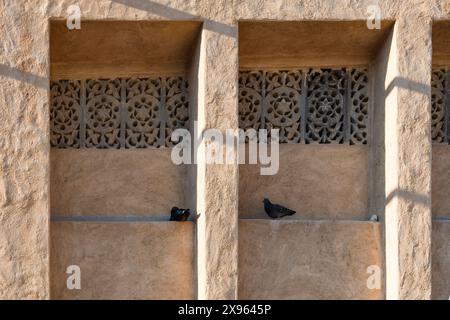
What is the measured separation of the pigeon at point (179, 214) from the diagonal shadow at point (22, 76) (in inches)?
48.5

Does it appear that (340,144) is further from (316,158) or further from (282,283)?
(282,283)

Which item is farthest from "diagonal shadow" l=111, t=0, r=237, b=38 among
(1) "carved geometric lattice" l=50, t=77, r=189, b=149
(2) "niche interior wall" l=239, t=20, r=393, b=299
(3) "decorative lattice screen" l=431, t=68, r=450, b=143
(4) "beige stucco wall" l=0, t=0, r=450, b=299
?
(3) "decorative lattice screen" l=431, t=68, r=450, b=143

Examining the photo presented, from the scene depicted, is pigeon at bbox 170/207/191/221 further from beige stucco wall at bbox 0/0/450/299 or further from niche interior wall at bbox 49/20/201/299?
beige stucco wall at bbox 0/0/450/299

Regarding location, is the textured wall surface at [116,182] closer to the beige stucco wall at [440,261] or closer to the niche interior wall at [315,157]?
the niche interior wall at [315,157]

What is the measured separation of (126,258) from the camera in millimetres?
7570

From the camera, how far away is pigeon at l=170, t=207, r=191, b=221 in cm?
751

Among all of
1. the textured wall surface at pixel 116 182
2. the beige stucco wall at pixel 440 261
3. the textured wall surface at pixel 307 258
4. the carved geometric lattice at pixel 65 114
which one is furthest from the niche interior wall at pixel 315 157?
the carved geometric lattice at pixel 65 114

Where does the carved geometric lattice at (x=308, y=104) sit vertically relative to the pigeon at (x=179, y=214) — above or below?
above

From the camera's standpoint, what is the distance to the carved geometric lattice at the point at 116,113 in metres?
7.82

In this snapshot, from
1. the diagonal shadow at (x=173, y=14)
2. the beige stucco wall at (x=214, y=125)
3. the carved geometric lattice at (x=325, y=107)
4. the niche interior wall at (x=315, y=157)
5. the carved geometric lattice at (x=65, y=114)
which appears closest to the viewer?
the beige stucco wall at (x=214, y=125)

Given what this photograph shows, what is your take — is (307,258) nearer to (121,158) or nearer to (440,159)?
(440,159)

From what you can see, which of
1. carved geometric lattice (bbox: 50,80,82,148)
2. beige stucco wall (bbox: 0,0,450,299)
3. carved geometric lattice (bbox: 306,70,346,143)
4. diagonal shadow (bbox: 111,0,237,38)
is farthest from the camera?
carved geometric lattice (bbox: 306,70,346,143)

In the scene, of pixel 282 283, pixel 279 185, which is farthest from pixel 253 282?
pixel 279 185

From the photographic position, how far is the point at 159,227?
7.61 m
